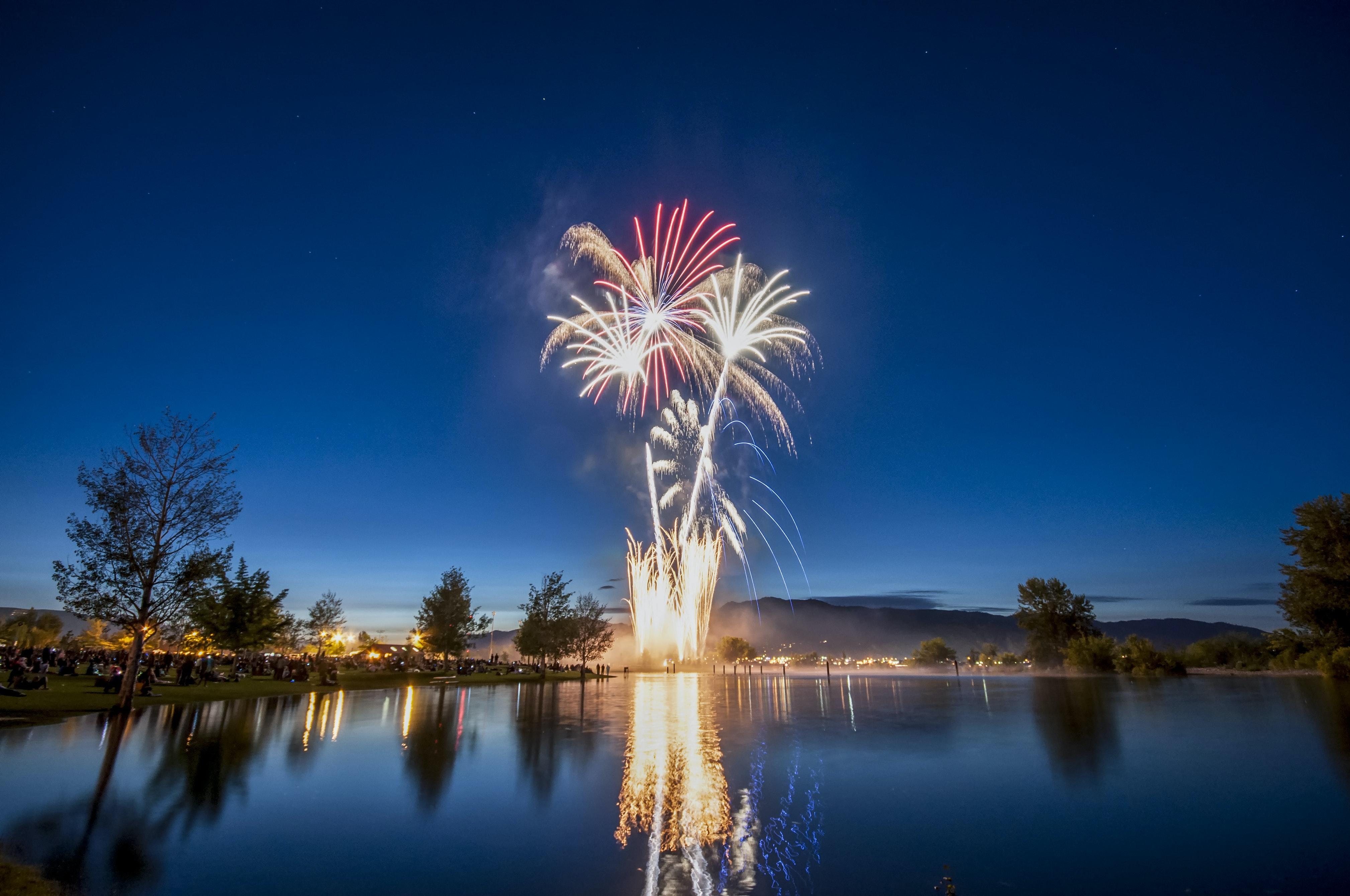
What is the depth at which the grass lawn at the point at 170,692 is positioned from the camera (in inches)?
768

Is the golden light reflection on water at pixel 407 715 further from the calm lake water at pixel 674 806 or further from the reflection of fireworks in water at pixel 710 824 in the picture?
the reflection of fireworks in water at pixel 710 824

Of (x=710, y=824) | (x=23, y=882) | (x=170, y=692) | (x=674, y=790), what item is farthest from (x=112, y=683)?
(x=710, y=824)

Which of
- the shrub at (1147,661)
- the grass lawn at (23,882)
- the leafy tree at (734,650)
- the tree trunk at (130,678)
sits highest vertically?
the tree trunk at (130,678)

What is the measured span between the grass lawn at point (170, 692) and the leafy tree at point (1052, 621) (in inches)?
2913

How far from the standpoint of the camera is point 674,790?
11461mm

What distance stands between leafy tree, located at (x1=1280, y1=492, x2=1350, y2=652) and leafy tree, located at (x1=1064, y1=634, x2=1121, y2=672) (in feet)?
80.8

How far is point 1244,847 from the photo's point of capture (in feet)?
28.3

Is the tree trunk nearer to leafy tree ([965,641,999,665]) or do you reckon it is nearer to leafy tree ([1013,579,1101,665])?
leafy tree ([1013,579,1101,665])

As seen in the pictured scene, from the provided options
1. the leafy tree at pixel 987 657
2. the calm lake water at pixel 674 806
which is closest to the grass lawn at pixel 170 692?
the calm lake water at pixel 674 806

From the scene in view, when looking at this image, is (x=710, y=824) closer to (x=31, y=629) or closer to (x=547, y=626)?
(x=547, y=626)

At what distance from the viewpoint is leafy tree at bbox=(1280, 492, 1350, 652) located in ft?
160

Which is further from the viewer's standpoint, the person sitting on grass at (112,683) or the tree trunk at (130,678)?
the person sitting on grass at (112,683)

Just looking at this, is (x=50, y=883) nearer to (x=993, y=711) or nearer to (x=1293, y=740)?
(x=1293, y=740)

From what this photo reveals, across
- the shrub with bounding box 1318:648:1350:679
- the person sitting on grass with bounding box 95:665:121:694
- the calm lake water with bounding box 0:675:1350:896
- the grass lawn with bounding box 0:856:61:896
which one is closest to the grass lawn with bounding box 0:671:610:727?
the person sitting on grass with bounding box 95:665:121:694
